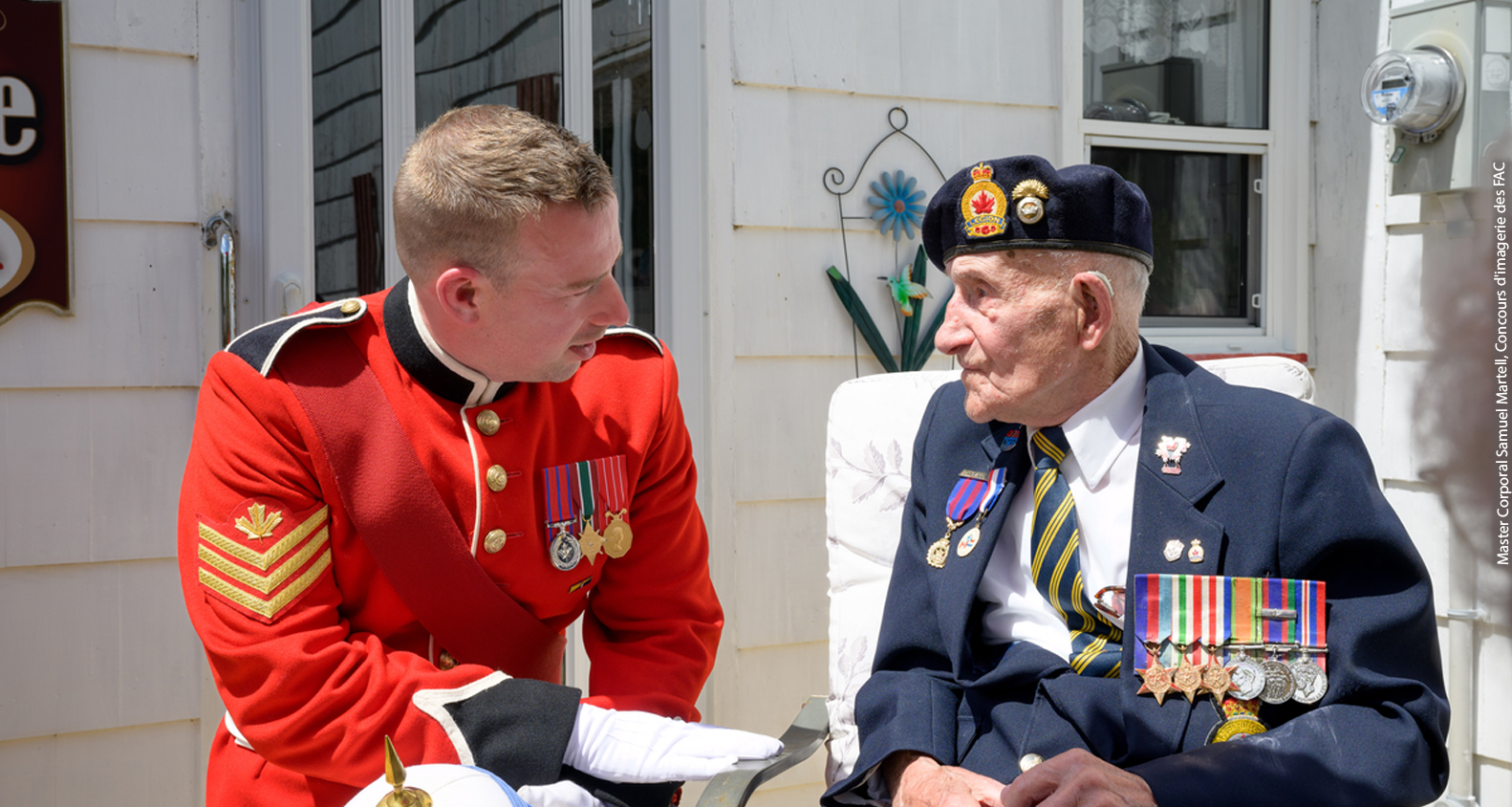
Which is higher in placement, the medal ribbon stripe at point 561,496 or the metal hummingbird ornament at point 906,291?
the metal hummingbird ornament at point 906,291

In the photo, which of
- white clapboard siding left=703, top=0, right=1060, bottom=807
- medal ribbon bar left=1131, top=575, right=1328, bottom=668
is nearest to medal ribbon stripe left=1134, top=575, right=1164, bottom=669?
medal ribbon bar left=1131, top=575, right=1328, bottom=668

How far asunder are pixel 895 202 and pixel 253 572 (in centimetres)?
194

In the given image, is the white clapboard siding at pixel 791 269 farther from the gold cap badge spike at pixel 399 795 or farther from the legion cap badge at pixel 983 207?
the gold cap badge spike at pixel 399 795

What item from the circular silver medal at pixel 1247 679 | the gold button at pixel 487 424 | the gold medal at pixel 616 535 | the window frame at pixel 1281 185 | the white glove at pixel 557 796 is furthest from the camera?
the window frame at pixel 1281 185

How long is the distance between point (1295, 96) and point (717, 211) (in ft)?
6.02

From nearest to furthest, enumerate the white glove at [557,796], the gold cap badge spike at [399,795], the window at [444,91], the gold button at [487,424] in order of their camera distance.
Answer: the gold cap badge spike at [399,795]
the white glove at [557,796]
the gold button at [487,424]
the window at [444,91]

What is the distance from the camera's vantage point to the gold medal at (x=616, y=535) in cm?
182

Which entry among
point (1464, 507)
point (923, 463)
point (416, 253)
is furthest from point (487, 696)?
point (1464, 507)

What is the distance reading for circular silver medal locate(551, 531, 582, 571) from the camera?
5.76 ft

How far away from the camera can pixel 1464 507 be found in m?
2.42

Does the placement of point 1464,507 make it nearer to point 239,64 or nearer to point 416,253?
point 416,253

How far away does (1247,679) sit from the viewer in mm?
1595

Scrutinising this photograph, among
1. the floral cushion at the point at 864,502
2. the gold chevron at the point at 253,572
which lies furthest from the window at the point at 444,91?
the gold chevron at the point at 253,572

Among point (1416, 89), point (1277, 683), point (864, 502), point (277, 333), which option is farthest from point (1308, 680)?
point (1416, 89)
